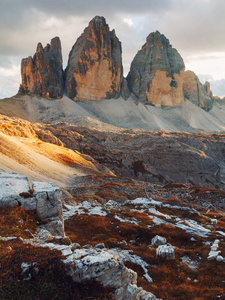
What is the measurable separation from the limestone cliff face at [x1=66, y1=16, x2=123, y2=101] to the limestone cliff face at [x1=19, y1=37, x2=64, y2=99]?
10.0 meters

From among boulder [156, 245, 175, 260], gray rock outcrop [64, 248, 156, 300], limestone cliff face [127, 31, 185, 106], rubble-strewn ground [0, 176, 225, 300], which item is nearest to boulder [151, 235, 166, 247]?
rubble-strewn ground [0, 176, 225, 300]

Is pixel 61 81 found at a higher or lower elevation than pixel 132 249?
higher

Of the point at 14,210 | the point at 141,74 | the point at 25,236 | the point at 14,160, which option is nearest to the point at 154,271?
the point at 25,236

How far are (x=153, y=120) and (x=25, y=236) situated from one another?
5845 inches

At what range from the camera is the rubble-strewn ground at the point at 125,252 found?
634 cm

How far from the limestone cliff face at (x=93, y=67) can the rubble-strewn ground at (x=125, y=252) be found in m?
133

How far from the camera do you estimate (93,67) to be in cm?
14900

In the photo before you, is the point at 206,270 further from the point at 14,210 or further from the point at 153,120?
the point at 153,120

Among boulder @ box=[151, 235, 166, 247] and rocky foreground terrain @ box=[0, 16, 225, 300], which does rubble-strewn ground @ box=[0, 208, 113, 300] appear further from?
boulder @ box=[151, 235, 166, 247]

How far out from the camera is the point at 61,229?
13.1 meters

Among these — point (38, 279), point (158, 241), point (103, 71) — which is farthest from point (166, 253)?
point (103, 71)

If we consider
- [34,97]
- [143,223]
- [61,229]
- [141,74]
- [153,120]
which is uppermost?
[141,74]

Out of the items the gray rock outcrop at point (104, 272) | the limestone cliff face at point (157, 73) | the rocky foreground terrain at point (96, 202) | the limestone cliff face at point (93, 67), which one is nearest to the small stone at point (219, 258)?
the rocky foreground terrain at point (96, 202)

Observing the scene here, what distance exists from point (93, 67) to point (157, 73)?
52105 mm
